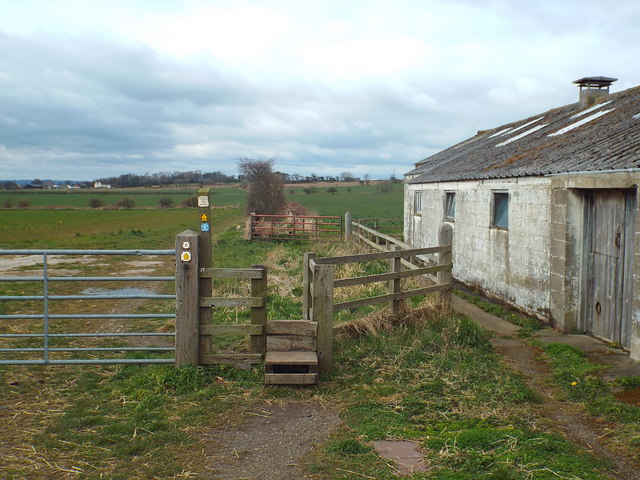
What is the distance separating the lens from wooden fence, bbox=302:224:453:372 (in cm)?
664

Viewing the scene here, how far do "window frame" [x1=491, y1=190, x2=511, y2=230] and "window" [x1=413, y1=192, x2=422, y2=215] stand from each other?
6.89 m

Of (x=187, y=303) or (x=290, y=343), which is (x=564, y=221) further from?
(x=187, y=303)

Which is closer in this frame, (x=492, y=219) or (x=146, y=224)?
(x=492, y=219)

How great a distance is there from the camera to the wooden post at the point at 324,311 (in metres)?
6.60

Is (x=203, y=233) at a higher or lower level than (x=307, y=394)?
higher

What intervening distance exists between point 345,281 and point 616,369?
3553 millimetres

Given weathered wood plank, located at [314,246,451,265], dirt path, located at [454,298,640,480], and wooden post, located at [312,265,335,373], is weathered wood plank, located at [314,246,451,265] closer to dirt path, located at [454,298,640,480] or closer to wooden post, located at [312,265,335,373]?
wooden post, located at [312,265,335,373]

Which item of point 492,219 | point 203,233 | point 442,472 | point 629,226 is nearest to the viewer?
point 442,472

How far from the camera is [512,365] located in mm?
7102

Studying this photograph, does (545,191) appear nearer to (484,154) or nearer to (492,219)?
(492,219)

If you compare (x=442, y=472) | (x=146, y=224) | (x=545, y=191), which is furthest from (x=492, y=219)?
(x=146, y=224)

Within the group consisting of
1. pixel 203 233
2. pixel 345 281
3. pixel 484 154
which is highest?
pixel 484 154

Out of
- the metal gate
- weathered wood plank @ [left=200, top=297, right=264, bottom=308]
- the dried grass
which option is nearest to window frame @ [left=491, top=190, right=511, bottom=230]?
the dried grass

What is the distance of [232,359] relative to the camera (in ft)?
21.6
